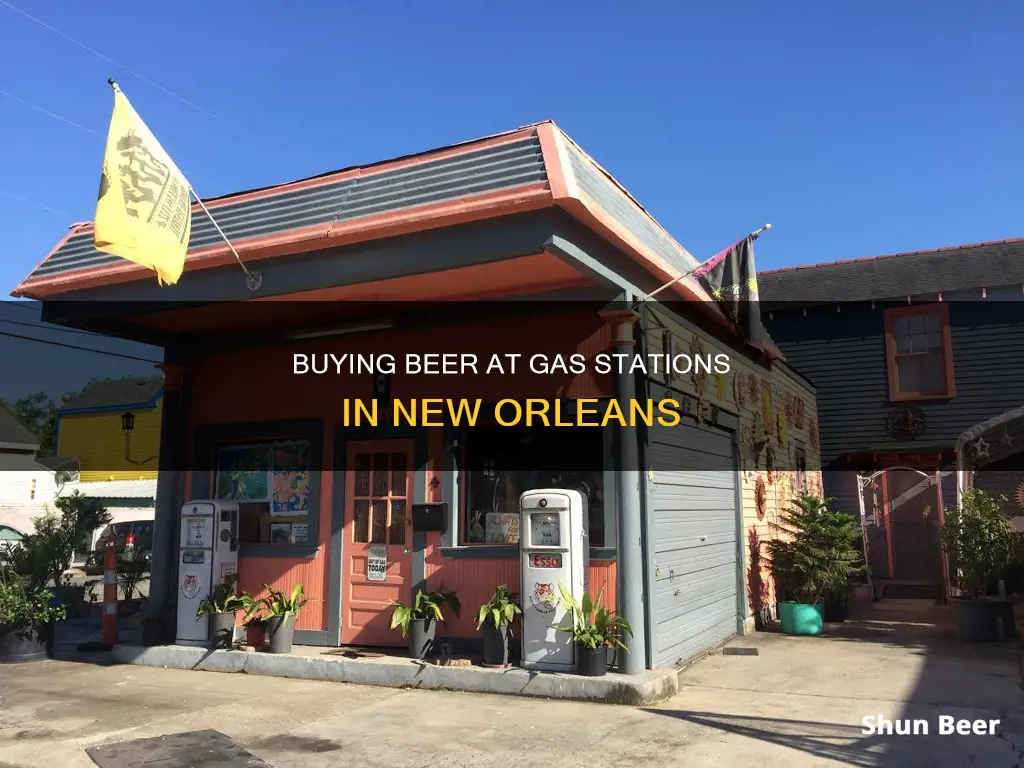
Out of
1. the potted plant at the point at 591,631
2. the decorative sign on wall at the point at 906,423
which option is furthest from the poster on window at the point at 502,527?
the decorative sign on wall at the point at 906,423

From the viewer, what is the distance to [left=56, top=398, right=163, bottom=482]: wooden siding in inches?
1270

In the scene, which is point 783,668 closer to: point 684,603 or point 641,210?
point 684,603

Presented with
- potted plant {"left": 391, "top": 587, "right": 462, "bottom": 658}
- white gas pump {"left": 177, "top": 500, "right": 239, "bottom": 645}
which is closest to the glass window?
potted plant {"left": 391, "top": 587, "right": 462, "bottom": 658}

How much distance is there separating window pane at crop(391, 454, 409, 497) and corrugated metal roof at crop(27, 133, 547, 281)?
8.93ft

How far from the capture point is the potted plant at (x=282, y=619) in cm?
851

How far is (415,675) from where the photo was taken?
764 centimetres

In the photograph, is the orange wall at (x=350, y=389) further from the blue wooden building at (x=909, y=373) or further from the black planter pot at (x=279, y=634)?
the blue wooden building at (x=909, y=373)

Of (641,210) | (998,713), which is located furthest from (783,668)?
(641,210)

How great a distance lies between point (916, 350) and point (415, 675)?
13.5 metres

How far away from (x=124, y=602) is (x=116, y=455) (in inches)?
917

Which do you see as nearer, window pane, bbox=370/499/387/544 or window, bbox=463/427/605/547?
window, bbox=463/427/605/547

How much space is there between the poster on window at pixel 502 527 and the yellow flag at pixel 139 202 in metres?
3.79

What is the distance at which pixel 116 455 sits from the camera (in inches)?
1318

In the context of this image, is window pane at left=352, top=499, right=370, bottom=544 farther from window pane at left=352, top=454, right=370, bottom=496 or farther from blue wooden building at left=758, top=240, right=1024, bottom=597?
blue wooden building at left=758, top=240, right=1024, bottom=597
